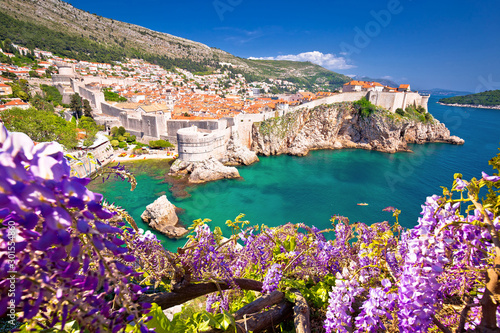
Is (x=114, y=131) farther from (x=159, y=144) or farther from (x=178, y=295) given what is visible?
(x=178, y=295)

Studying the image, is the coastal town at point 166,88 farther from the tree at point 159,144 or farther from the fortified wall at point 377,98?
the tree at point 159,144

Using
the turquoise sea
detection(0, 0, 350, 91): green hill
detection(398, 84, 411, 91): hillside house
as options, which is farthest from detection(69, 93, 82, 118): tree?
detection(398, 84, 411, 91): hillside house

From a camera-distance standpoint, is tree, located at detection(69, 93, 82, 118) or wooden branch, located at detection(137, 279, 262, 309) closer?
wooden branch, located at detection(137, 279, 262, 309)

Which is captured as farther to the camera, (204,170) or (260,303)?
(204,170)

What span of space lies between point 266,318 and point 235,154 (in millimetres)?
25685

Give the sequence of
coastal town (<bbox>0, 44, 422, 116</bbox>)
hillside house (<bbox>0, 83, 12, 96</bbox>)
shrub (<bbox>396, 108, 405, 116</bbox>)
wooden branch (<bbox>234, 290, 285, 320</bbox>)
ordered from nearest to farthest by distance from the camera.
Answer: wooden branch (<bbox>234, 290, 285, 320</bbox>) < hillside house (<bbox>0, 83, 12, 96</bbox>) < coastal town (<bbox>0, 44, 422, 116</bbox>) < shrub (<bbox>396, 108, 405, 116</bbox>)

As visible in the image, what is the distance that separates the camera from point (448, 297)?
2.26 m

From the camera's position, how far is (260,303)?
1.90 meters

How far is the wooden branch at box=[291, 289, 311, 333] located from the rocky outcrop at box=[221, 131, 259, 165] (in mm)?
25318

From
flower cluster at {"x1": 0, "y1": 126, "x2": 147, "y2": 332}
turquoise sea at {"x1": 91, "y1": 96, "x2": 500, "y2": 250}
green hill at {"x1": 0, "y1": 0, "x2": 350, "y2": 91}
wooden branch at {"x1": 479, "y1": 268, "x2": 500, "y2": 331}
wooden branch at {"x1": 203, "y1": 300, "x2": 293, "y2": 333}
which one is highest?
green hill at {"x1": 0, "y1": 0, "x2": 350, "y2": 91}

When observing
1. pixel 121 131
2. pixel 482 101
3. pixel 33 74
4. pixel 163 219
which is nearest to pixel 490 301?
pixel 163 219

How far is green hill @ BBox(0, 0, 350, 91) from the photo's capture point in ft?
215

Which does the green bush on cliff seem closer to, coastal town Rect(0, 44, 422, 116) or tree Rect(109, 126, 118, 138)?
coastal town Rect(0, 44, 422, 116)

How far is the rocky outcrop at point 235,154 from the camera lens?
27281mm
